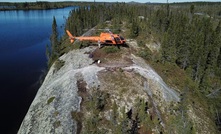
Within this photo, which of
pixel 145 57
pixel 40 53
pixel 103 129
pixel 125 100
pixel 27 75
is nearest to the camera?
pixel 103 129

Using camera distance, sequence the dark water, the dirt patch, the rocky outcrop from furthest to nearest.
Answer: the dark water → the dirt patch → the rocky outcrop

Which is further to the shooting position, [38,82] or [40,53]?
[40,53]

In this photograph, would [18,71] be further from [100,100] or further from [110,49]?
[100,100]

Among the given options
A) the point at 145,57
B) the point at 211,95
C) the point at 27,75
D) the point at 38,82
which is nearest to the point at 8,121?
the point at 38,82

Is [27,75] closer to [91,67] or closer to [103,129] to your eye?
[91,67]

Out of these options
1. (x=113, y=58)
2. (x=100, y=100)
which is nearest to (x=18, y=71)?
(x=113, y=58)

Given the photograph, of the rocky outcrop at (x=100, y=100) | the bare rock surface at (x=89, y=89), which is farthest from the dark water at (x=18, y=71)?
the rocky outcrop at (x=100, y=100)

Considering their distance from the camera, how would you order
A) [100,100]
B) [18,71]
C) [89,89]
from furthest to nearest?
1. [18,71]
2. [89,89]
3. [100,100]

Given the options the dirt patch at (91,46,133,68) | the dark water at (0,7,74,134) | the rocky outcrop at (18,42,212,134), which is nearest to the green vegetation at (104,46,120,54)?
the dirt patch at (91,46,133,68)

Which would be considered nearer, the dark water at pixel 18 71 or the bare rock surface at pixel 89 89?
the bare rock surface at pixel 89 89

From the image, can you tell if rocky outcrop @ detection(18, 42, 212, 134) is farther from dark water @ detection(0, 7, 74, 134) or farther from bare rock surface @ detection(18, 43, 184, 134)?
dark water @ detection(0, 7, 74, 134)

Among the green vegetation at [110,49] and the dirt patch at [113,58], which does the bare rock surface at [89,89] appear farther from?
the green vegetation at [110,49]
